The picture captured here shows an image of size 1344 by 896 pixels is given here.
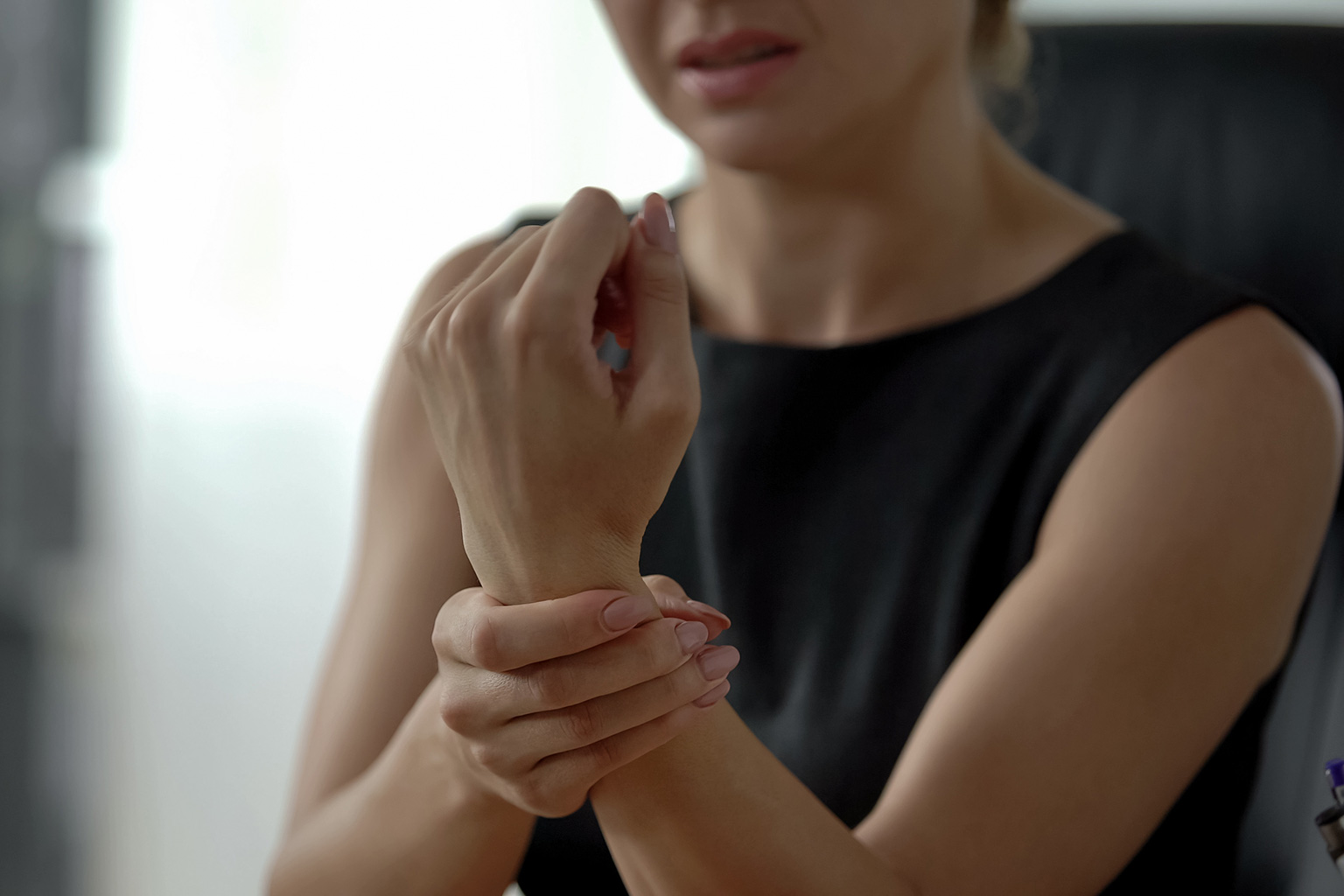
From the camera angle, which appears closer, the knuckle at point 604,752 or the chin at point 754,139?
the knuckle at point 604,752

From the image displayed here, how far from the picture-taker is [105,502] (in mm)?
1841

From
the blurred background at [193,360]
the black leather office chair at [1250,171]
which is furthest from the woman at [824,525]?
the blurred background at [193,360]

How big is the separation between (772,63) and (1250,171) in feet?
1.32

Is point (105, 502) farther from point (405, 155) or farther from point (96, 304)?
point (405, 155)

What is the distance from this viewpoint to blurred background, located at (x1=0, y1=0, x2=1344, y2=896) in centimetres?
152

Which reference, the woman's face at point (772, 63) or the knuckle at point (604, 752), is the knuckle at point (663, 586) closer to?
the knuckle at point (604, 752)

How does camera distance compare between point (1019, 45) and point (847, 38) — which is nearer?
point (847, 38)

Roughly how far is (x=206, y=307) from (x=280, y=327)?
Result: 5.2 inches

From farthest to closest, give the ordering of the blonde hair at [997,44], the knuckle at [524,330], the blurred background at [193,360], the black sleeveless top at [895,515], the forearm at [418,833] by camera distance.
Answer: the blurred background at [193,360]
the blonde hair at [997,44]
the black sleeveless top at [895,515]
the forearm at [418,833]
the knuckle at [524,330]

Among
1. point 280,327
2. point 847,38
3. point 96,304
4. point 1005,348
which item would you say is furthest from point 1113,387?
point 96,304

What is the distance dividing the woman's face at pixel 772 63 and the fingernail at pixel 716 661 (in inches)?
10.8

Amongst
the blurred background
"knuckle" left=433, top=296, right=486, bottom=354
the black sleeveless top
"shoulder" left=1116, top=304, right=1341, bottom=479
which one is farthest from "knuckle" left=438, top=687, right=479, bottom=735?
the blurred background

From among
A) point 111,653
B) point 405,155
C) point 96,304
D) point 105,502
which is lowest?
point 111,653

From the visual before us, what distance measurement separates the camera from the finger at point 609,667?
0.37 meters
